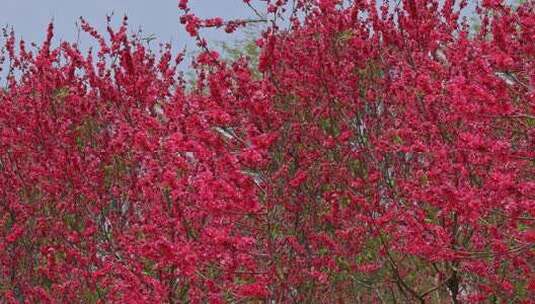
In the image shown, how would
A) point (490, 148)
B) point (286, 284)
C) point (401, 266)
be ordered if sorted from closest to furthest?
point (490, 148)
point (286, 284)
point (401, 266)

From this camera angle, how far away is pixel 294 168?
8578 millimetres

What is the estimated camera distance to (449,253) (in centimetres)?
686

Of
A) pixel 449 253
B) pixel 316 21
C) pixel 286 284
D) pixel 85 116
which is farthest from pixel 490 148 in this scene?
pixel 85 116

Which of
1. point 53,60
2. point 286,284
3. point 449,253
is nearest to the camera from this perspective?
point 449,253

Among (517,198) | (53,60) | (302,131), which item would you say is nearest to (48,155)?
(53,60)

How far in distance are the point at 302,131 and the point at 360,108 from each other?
2.37 ft

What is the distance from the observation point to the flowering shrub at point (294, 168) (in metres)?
6.81

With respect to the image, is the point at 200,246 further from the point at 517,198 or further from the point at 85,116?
the point at 85,116

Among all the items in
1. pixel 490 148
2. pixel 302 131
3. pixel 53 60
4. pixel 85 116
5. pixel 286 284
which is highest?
pixel 53 60

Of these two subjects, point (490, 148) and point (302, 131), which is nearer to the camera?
point (490, 148)

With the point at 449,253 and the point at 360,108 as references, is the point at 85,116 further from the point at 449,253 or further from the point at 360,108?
the point at 449,253

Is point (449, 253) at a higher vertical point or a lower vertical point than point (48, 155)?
lower

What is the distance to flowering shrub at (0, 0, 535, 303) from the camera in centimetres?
681

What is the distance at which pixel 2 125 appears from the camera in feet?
36.7
